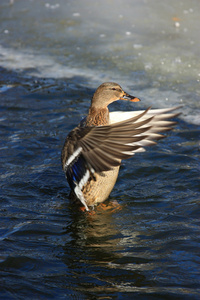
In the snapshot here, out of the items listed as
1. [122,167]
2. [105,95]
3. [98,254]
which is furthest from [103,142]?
[122,167]

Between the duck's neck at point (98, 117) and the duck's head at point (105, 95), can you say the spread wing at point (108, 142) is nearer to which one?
the duck's neck at point (98, 117)

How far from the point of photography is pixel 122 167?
5281 mm

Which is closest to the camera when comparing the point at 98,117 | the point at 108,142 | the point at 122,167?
the point at 108,142

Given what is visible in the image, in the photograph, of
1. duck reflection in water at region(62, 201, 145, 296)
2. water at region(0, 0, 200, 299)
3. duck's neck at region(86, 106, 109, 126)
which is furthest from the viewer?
duck's neck at region(86, 106, 109, 126)

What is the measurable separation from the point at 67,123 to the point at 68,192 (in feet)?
5.54

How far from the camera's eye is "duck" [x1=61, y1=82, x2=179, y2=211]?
336 cm

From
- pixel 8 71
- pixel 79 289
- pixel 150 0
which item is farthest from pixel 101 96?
pixel 150 0

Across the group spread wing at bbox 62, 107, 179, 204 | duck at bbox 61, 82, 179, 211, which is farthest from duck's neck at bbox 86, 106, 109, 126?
spread wing at bbox 62, 107, 179, 204

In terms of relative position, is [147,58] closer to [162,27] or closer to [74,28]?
[162,27]

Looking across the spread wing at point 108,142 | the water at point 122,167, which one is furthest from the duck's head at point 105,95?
the water at point 122,167

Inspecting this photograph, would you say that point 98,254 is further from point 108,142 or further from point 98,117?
point 98,117

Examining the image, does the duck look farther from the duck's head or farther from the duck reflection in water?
the duck reflection in water

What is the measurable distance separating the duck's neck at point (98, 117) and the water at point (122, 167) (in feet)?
2.83

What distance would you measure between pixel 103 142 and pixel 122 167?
6.08 feet
